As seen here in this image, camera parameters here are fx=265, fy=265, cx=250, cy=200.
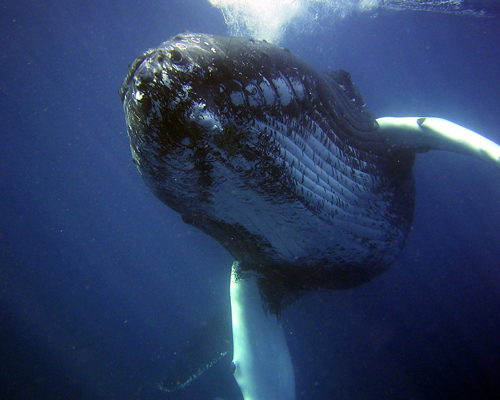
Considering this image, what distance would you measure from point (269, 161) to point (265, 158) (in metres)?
0.04

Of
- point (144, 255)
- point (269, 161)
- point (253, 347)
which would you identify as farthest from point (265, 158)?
point (144, 255)

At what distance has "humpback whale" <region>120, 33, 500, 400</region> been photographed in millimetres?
1421

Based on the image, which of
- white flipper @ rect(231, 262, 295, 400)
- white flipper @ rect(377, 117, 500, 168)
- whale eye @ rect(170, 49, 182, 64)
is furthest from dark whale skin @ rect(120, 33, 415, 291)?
white flipper @ rect(231, 262, 295, 400)

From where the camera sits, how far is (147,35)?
2539 centimetres

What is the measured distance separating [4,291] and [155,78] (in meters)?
53.2

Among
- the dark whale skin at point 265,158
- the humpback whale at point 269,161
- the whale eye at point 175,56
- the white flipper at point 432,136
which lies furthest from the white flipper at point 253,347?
the whale eye at point 175,56

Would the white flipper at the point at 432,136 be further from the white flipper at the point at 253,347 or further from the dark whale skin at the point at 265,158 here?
the white flipper at the point at 253,347

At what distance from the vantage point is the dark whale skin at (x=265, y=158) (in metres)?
1.40

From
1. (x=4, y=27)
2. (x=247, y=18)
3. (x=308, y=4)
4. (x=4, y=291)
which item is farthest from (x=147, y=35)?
(x=4, y=291)

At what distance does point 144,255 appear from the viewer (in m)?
54.9

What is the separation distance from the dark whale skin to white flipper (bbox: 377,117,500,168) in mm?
214

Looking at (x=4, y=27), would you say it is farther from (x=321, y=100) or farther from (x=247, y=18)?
(x=321, y=100)

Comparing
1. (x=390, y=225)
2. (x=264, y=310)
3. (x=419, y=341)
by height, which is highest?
(x=390, y=225)

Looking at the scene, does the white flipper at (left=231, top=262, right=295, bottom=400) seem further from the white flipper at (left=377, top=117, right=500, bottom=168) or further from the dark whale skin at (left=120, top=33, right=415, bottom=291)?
the white flipper at (left=377, top=117, right=500, bottom=168)
